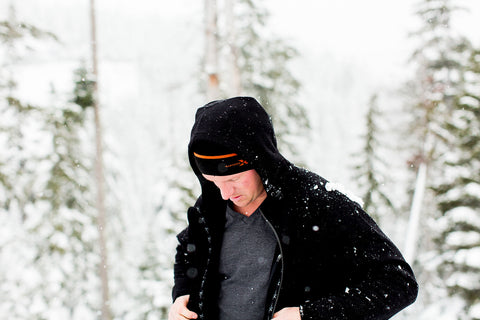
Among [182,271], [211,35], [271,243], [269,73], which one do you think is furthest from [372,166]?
[271,243]

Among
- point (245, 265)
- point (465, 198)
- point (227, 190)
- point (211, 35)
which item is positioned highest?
point (211, 35)

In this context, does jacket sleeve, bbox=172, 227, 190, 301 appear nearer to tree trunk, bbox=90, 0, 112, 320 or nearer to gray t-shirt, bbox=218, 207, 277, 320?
gray t-shirt, bbox=218, 207, 277, 320

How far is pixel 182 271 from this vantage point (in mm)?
2236

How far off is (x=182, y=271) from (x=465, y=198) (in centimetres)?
1050

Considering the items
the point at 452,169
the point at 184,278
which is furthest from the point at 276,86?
the point at 184,278

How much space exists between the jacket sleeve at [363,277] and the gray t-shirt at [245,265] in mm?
363

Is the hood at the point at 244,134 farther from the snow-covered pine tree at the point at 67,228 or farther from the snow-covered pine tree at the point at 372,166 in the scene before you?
the snow-covered pine tree at the point at 372,166

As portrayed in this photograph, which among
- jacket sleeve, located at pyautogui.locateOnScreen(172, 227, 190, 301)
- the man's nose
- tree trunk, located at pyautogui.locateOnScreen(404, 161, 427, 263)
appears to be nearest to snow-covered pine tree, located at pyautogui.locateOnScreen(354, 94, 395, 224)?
tree trunk, located at pyautogui.locateOnScreen(404, 161, 427, 263)

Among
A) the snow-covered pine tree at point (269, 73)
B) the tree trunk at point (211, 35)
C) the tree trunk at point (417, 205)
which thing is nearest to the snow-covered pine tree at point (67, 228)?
the snow-covered pine tree at point (269, 73)

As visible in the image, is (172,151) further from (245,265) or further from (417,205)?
(245,265)

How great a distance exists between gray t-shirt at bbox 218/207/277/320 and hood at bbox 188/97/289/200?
290 mm

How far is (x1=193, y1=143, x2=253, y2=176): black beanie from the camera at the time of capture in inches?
68.1

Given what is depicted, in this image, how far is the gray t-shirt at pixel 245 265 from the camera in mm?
1898

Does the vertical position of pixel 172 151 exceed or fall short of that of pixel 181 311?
it falls short
